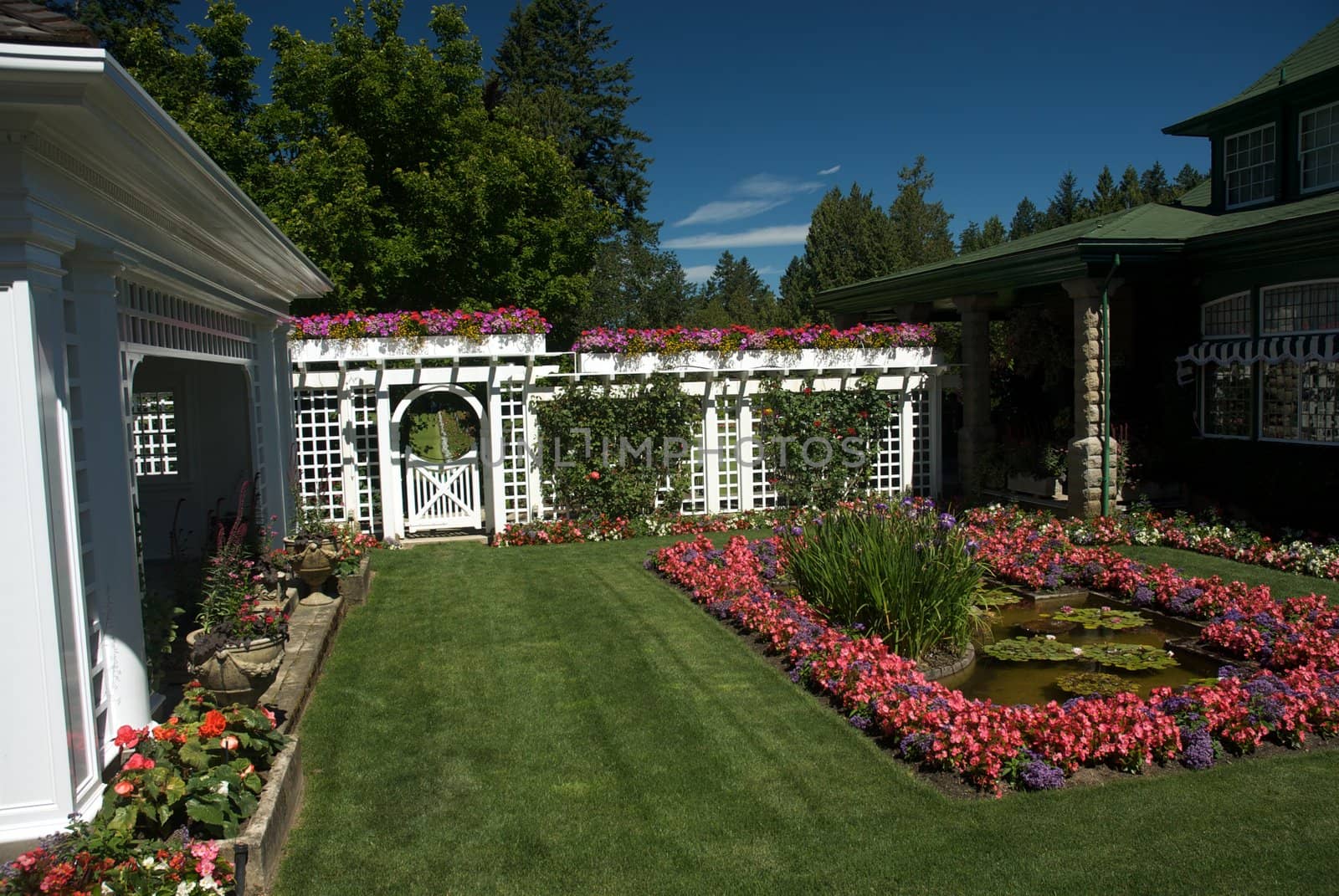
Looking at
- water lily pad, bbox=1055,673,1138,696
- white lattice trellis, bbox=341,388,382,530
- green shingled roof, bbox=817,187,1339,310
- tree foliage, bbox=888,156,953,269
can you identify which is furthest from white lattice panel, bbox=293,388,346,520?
tree foliage, bbox=888,156,953,269

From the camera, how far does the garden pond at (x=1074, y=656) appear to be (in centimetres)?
601

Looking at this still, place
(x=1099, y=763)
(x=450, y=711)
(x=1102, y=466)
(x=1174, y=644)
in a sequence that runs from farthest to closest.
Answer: (x=1102, y=466) < (x=1174, y=644) < (x=450, y=711) < (x=1099, y=763)

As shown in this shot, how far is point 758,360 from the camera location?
1223 cm

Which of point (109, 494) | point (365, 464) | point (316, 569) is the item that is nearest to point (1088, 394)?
point (316, 569)

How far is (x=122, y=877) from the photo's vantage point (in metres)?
3.13

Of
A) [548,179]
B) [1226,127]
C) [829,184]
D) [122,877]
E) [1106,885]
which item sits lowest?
[1106,885]

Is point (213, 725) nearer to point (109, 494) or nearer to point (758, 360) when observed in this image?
point (109, 494)

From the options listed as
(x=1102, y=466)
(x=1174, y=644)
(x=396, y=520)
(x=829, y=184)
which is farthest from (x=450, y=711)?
(x=829, y=184)

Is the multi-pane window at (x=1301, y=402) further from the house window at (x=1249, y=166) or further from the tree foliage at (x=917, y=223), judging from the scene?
the tree foliage at (x=917, y=223)

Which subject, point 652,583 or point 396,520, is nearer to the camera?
point 652,583

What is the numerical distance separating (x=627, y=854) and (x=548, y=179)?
60.6 feet

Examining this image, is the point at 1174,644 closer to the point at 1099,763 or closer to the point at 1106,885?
the point at 1099,763

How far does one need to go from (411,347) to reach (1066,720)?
8.53 metres

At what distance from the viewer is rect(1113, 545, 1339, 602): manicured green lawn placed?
26.3 feet
